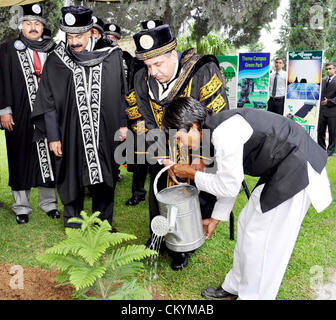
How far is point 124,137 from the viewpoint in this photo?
3736 millimetres

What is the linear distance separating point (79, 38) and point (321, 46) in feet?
44.9

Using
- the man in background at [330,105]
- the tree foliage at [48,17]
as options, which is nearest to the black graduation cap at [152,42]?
the man in background at [330,105]

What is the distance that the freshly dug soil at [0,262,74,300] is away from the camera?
9.04 feet

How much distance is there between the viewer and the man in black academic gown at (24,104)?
396 centimetres

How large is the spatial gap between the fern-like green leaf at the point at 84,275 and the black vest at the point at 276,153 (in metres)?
1.07

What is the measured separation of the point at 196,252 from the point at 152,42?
200cm

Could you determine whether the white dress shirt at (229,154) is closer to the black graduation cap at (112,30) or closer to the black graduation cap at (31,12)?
the black graduation cap at (31,12)

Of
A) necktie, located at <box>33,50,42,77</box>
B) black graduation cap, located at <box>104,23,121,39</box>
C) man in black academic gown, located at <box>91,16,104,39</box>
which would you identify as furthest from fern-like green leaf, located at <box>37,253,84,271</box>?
black graduation cap, located at <box>104,23,121,39</box>

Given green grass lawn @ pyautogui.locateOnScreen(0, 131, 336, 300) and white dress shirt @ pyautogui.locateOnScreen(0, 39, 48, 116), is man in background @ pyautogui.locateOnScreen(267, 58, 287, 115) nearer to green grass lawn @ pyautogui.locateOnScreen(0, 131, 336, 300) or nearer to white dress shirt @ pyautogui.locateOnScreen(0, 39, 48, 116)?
green grass lawn @ pyautogui.locateOnScreen(0, 131, 336, 300)

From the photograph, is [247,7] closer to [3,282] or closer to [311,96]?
[311,96]

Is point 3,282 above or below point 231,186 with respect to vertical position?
below

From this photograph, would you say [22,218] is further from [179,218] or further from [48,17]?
[48,17]

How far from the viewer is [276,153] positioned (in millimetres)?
2174
